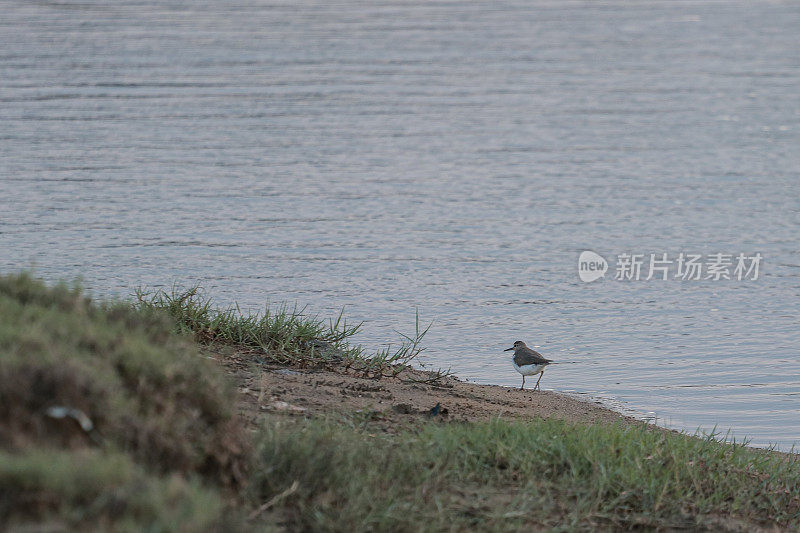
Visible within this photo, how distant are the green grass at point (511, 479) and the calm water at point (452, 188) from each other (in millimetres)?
2143

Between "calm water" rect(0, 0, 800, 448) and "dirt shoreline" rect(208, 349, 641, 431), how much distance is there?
659mm

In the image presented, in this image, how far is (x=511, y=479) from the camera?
17.4ft

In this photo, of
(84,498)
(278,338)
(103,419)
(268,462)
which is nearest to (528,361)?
(278,338)

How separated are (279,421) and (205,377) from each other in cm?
112

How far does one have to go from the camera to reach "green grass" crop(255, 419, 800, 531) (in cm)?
462

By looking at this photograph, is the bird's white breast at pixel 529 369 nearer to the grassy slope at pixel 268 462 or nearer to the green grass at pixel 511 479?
the grassy slope at pixel 268 462

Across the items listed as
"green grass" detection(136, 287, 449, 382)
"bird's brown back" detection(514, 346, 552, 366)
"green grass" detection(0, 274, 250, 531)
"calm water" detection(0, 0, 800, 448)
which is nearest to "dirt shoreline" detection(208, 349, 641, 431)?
"green grass" detection(136, 287, 449, 382)

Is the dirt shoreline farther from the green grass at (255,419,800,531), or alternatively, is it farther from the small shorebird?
the green grass at (255,419,800,531)

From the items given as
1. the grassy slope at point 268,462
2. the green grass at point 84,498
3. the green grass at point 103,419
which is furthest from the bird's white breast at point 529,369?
the green grass at point 84,498

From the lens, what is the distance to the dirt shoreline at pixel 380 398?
6.10 m

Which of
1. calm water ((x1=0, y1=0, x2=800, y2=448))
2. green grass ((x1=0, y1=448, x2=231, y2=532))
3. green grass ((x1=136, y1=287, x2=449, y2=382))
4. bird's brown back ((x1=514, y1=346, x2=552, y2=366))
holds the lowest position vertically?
green grass ((x1=0, y1=448, x2=231, y2=532))

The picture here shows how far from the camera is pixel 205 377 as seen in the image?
4.18m

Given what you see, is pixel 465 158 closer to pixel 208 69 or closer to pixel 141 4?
pixel 208 69

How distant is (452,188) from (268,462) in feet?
34.9
